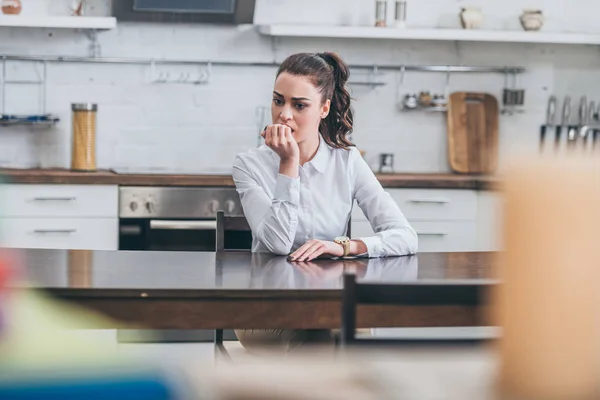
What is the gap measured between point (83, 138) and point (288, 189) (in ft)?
7.93

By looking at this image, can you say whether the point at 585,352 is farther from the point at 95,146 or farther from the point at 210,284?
the point at 95,146

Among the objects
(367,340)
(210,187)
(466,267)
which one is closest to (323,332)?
(466,267)

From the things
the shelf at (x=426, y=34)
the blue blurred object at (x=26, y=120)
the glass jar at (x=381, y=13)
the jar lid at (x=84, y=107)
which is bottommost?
the blue blurred object at (x=26, y=120)

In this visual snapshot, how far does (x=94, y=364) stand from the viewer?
48cm

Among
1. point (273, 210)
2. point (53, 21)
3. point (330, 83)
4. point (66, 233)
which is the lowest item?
point (66, 233)

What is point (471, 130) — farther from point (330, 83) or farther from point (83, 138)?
point (330, 83)

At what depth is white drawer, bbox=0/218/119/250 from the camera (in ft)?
14.6

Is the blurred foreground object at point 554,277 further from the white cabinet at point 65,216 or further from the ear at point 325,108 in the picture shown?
the white cabinet at point 65,216

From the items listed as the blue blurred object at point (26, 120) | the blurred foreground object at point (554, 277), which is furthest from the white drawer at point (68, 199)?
the blurred foreground object at point (554, 277)

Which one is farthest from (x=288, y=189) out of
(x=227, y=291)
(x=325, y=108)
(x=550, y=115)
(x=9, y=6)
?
(x=550, y=115)

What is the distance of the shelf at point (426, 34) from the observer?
4.92 meters

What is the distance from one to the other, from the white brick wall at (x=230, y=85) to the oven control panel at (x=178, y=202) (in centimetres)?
67

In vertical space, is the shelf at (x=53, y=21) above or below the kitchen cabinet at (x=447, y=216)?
above

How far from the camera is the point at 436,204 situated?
4785 millimetres
